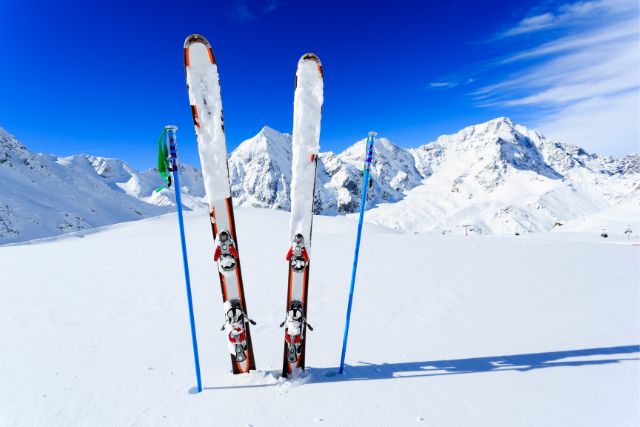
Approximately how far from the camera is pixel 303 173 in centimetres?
577

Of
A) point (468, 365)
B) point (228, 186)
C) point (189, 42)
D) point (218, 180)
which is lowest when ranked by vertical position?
point (468, 365)

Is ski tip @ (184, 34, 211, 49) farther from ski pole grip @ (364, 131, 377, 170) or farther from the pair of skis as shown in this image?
ski pole grip @ (364, 131, 377, 170)

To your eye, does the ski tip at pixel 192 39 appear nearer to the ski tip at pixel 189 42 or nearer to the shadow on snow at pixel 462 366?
the ski tip at pixel 189 42

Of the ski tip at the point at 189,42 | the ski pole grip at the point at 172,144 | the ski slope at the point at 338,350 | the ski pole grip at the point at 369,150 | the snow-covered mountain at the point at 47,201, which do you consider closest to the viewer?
the ski slope at the point at 338,350

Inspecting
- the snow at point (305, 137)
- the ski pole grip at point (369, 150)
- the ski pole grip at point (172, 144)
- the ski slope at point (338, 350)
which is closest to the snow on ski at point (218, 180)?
the ski pole grip at point (172, 144)

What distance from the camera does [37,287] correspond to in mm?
11328

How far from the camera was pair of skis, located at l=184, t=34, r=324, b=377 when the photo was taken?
5.57 m

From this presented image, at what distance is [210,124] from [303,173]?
1849 mm

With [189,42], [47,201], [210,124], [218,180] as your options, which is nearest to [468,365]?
[218,180]

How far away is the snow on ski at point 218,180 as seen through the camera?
5.57 meters

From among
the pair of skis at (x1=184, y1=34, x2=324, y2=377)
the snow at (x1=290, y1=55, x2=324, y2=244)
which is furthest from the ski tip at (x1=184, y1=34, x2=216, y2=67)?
the snow at (x1=290, y1=55, x2=324, y2=244)

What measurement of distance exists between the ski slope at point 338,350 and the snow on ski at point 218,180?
0.75m

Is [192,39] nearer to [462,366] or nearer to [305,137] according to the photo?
[305,137]

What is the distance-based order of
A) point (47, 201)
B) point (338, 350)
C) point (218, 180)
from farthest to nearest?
1. point (47, 201)
2. point (338, 350)
3. point (218, 180)
